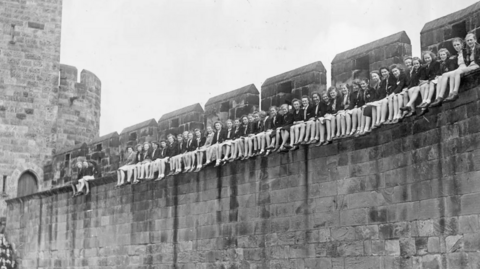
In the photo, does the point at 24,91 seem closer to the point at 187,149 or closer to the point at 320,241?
the point at 187,149

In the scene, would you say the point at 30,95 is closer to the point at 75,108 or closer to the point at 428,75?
the point at 75,108

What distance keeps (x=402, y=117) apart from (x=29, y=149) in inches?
579

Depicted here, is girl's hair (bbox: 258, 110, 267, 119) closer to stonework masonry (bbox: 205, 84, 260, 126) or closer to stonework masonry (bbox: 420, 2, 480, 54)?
stonework masonry (bbox: 205, 84, 260, 126)

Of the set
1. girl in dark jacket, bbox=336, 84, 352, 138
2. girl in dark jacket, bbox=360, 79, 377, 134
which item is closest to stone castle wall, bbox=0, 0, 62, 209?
girl in dark jacket, bbox=336, 84, 352, 138

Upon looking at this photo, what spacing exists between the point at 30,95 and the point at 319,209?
13202 millimetres

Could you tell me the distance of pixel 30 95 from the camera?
2352cm

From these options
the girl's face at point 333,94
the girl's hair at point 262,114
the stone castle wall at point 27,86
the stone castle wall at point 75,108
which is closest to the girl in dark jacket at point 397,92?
the girl's face at point 333,94

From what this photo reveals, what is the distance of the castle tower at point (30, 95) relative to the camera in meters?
23.1

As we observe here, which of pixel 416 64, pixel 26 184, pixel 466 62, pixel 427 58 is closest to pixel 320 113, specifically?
pixel 416 64

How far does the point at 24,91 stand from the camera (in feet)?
76.8

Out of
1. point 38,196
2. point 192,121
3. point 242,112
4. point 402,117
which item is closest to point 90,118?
point 38,196

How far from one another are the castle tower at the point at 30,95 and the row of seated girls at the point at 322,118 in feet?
22.0

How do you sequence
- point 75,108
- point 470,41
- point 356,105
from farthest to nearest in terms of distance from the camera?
point 75,108, point 356,105, point 470,41

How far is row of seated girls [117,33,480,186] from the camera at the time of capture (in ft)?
34.0
